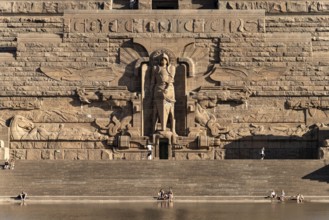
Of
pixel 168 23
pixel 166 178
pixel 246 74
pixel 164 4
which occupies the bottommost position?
pixel 166 178

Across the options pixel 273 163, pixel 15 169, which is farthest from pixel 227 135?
pixel 15 169

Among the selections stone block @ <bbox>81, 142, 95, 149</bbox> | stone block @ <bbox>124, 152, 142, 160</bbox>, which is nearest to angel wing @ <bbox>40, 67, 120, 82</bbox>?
stone block @ <bbox>81, 142, 95, 149</bbox>

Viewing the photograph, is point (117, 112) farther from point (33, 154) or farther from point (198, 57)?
point (198, 57)

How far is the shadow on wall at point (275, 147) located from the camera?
29.8 metres

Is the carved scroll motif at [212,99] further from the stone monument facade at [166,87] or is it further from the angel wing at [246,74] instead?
the angel wing at [246,74]

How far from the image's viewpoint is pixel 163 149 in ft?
98.0

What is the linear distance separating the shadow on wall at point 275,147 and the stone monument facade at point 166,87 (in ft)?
0.13

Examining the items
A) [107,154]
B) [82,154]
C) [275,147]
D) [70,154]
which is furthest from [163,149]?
[275,147]

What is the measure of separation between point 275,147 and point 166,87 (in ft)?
16.8

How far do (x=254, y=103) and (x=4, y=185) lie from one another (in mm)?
11274

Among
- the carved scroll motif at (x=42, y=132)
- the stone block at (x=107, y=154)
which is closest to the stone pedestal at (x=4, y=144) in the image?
the carved scroll motif at (x=42, y=132)

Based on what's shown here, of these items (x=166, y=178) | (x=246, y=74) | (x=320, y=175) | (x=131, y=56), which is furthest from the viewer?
(x=131, y=56)

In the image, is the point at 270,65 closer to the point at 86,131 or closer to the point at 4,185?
the point at 86,131

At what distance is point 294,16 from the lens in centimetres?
3203
